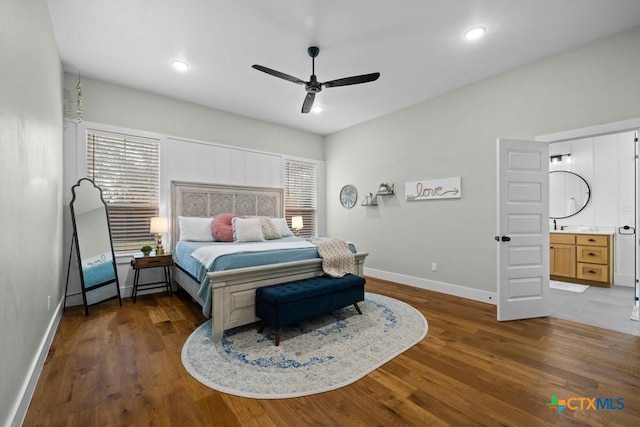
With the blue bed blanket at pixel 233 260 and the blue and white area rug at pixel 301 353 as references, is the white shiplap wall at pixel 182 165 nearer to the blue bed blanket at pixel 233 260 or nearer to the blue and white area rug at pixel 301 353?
the blue bed blanket at pixel 233 260

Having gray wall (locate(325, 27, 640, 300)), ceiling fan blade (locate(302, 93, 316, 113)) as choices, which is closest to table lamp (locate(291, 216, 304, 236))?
gray wall (locate(325, 27, 640, 300))

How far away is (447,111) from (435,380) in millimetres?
3733

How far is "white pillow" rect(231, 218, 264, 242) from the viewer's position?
12.7 ft

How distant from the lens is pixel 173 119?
173 inches

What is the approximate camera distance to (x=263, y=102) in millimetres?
4523

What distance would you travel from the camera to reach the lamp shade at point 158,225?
3922 mm

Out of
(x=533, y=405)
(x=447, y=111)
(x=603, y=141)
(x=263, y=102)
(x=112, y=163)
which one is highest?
(x=263, y=102)

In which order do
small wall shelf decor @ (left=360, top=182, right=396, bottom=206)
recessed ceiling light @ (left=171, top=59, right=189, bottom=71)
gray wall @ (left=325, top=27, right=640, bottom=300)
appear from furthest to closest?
small wall shelf decor @ (left=360, top=182, right=396, bottom=206), recessed ceiling light @ (left=171, top=59, right=189, bottom=71), gray wall @ (left=325, top=27, right=640, bottom=300)

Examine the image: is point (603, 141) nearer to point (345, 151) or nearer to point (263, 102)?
point (345, 151)

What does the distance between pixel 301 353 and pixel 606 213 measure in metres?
5.86

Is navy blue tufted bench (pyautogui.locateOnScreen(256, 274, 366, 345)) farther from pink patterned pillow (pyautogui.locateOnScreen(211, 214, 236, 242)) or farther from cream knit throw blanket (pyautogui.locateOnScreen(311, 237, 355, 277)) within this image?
pink patterned pillow (pyautogui.locateOnScreen(211, 214, 236, 242))

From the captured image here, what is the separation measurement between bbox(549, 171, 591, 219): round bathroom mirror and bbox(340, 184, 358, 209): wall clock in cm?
395

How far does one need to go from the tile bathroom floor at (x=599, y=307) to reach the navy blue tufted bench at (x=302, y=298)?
258cm

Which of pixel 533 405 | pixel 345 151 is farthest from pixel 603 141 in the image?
pixel 533 405
